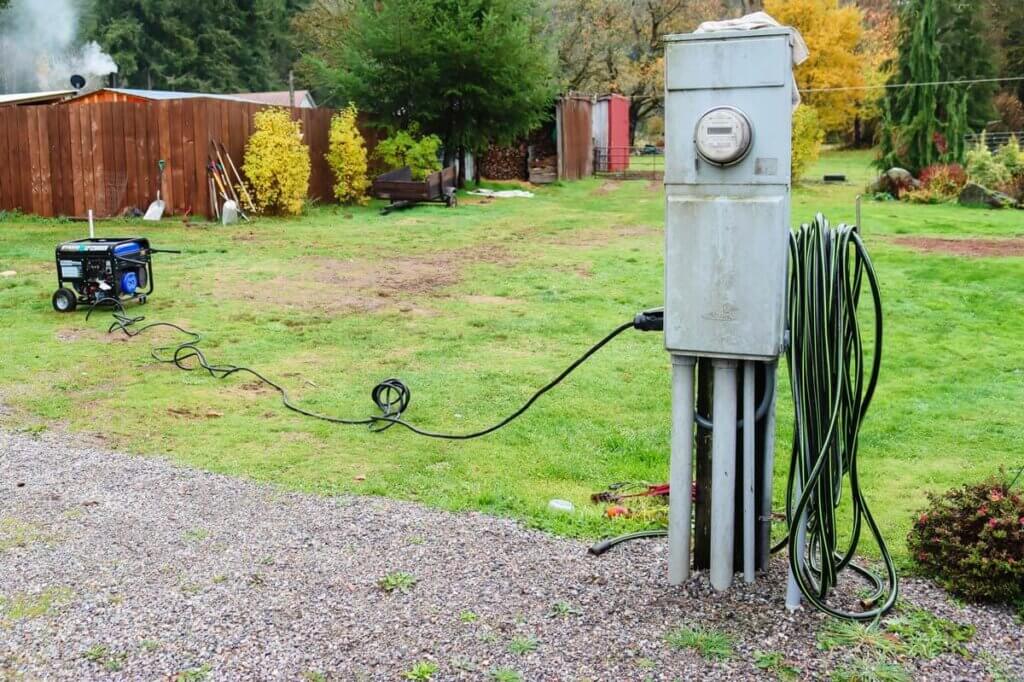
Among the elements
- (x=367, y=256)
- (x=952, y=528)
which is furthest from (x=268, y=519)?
(x=367, y=256)

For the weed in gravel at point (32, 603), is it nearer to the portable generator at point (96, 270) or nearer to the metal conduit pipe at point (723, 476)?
the metal conduit pipe at point (723, 476)

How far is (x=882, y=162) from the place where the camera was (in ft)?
76.9

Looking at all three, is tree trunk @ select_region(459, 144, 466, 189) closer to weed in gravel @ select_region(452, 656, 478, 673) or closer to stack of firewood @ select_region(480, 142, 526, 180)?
stack of firewood @ select_region(480, 142, 526, 180)

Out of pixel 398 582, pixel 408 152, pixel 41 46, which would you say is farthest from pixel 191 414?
pixel 41 46

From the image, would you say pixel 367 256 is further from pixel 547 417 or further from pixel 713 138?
pixel 713 138

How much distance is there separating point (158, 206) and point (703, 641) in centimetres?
1406

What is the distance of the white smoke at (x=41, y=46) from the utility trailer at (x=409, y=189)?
27.0 metres

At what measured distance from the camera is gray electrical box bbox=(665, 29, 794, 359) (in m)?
2.81

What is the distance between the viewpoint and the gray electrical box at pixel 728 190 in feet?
9.22

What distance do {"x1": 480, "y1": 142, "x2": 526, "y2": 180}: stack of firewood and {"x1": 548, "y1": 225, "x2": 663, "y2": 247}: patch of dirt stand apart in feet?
32.6

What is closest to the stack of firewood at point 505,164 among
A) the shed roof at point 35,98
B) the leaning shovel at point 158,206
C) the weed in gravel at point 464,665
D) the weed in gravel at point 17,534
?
the shed roof at point 35,98

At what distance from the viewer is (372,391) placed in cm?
565

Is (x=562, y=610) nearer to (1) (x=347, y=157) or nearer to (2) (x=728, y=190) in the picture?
(2) (x=728, y=190)

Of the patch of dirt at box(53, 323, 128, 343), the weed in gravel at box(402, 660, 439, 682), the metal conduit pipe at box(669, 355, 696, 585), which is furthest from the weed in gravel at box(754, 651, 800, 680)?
the patch of dirt at box(53, 323, 128, 343)
